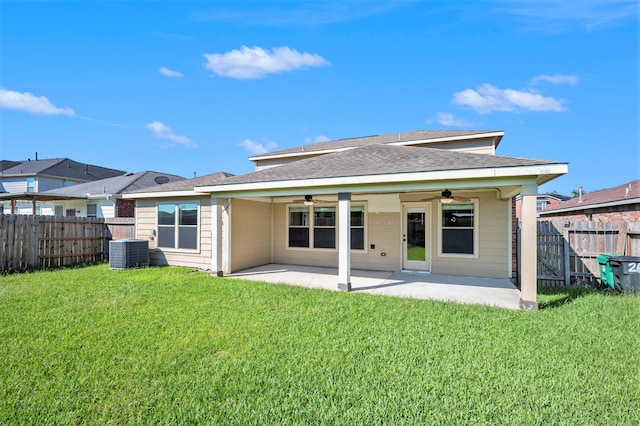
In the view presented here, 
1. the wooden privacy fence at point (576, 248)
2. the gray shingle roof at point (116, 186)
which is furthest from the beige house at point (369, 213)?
the gray shingle roof at point (116, 186)

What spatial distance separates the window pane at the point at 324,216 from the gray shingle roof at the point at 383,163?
77.2 inches

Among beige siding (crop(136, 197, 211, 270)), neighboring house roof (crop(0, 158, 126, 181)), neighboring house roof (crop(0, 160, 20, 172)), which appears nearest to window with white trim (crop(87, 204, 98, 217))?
beige siding (crop(136, 197, 211, 270))

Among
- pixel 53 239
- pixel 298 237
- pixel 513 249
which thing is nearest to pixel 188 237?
pixel 298 237

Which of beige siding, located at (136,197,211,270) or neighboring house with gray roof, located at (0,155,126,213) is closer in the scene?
beige siding, located at (136,197,211,270)

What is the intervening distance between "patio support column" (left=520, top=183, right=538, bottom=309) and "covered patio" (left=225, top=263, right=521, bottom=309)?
0.32m

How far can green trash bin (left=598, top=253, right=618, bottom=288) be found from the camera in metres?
6.79

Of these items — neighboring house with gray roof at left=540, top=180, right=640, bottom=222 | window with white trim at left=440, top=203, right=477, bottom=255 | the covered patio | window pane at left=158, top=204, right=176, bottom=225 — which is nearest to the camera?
the covered patio

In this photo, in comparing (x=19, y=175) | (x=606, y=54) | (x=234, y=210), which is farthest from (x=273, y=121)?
(x=19, y=175)

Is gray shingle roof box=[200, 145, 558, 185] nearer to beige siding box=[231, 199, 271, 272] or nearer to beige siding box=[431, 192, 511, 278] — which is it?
beige siding box=[231, 199, 271, 272]

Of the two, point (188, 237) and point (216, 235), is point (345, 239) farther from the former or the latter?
point (188, 237)

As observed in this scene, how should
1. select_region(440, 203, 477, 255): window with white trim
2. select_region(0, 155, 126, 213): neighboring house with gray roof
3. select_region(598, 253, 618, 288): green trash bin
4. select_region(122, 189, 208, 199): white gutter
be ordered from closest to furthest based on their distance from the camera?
select_region(598, 253, 618, 288): green trash bin < select_region(440, 203, 477, 255): window with white trim < select_region(122, 189, 208, 199): white gutter < select_region(0, 155, 126, 213): neighboring house with gray roof

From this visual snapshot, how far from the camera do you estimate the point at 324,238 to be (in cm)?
1055

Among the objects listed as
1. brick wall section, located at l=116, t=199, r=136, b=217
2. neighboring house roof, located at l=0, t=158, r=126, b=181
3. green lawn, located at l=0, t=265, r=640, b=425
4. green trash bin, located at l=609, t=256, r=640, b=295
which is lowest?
green lawn, located at l=0, t=265, r=640, b=425

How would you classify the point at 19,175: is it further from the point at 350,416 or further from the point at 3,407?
the point at 350,416
